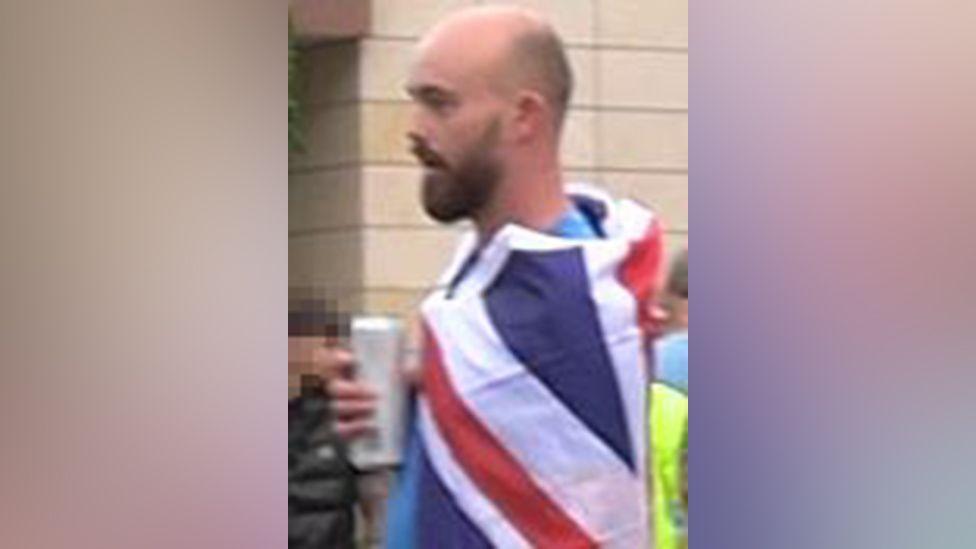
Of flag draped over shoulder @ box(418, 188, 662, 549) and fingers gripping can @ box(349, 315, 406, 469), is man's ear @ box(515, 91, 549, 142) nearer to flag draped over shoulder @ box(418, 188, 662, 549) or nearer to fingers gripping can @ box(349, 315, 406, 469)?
flag draped over shoulder @ box(418, 188, 662, 549)

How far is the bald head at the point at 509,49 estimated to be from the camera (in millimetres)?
2156

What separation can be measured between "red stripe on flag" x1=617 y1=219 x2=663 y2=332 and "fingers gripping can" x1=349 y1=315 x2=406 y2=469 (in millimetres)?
237

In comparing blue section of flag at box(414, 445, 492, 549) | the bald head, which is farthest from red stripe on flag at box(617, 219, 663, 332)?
blue section of flag at box(414, 445, 492, 549)

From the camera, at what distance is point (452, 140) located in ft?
7.11

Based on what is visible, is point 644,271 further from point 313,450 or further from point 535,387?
point 313,450

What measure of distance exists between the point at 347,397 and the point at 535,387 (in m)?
0.19

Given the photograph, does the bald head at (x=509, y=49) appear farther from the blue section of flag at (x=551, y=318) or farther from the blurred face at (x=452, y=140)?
the blue section of flag at (x=551, y=318)

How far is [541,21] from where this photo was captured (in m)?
2.16

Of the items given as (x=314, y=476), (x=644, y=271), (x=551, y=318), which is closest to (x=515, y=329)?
(x=551, y=318)

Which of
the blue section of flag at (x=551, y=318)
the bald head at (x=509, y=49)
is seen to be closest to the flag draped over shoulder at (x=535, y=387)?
the blue section of flag at (x=551, y=318)
